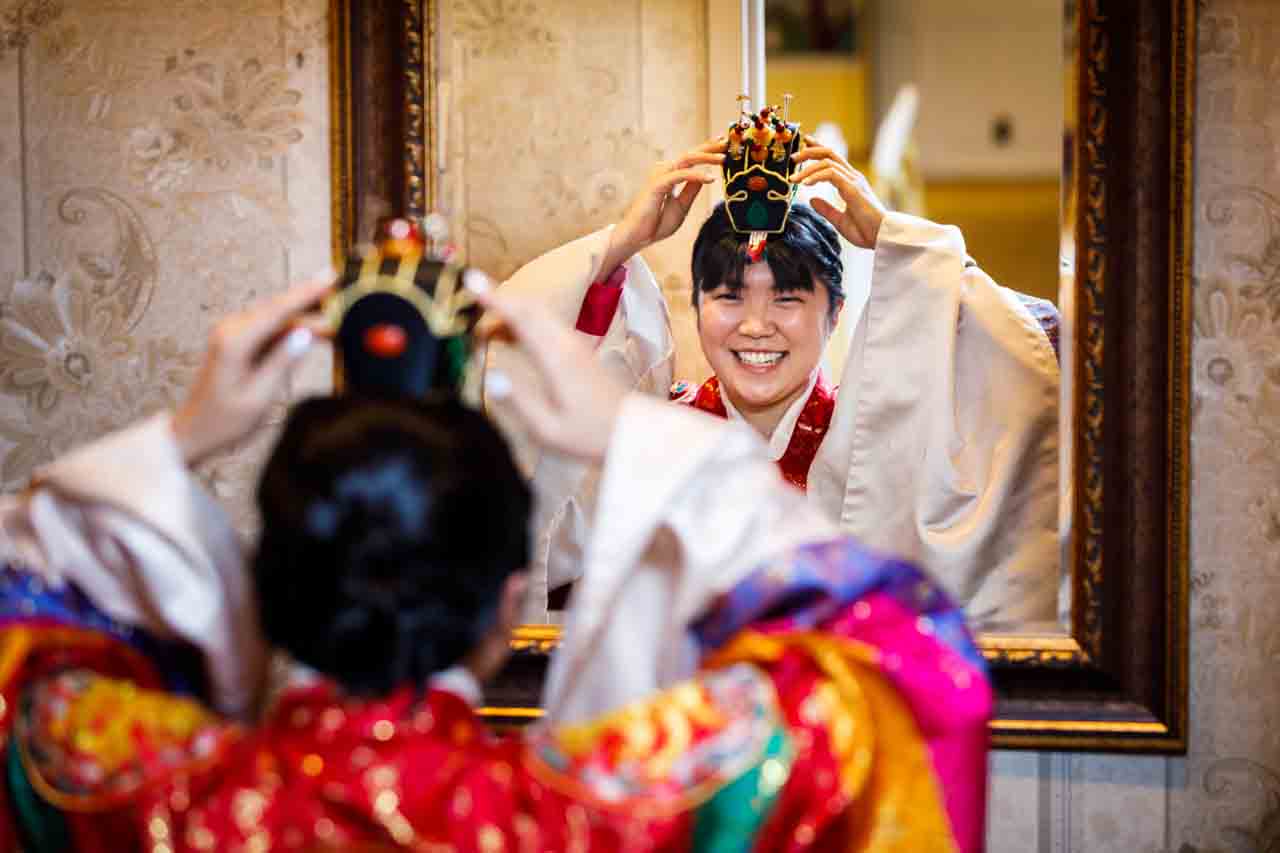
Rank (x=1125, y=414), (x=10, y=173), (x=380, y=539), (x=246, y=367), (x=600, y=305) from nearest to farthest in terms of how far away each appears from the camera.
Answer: (x=380, y=539)
(x=246, y=367)
(x=1125, y=414)
(x=600, y=305)
(x=10, y=173)

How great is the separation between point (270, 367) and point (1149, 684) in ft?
3.61

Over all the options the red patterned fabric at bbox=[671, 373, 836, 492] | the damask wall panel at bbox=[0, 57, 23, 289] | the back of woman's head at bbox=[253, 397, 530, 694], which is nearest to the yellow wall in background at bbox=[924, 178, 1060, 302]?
the red patterned fabric at bbox=[671, 373, 836, 492]

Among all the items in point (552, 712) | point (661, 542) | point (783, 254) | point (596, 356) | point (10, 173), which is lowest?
point (552, 712)

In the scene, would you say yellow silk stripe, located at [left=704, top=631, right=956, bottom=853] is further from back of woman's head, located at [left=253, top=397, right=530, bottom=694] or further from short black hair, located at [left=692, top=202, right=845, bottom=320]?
short black hair, located at [left=692, top=202, right=845, bottom=320]

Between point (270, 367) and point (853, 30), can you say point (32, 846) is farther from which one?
point (853, 30)

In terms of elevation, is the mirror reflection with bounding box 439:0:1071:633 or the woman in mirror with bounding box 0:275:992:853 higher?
the mirror reflection with bounding box 439:0:1071:633

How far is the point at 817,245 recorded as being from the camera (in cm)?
172

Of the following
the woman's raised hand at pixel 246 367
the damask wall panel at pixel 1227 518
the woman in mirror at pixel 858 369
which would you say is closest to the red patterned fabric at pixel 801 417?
the woman in mirror at pixel 858 369

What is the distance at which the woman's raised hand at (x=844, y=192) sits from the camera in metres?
1.67

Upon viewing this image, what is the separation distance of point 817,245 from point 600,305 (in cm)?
27

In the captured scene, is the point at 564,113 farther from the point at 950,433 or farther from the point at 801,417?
the point at 950,433

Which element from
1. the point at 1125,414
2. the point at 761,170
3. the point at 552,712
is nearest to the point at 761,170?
the point at 761,170

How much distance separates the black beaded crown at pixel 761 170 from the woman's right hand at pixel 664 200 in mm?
23

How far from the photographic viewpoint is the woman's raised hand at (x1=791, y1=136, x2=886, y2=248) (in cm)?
167
